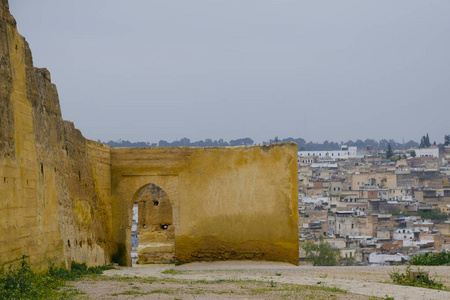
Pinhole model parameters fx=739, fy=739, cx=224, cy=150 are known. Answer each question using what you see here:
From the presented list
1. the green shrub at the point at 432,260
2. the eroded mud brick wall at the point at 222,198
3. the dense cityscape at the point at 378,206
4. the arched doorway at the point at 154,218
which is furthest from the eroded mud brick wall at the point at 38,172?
the dense cityscape at the point at 378,206

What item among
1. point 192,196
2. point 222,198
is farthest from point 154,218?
point 222,198

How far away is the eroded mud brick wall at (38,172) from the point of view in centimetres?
936

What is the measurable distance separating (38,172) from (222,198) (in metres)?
5.25

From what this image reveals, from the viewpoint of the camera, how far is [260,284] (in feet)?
33.7

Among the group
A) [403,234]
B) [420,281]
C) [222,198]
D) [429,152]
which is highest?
[429,152]

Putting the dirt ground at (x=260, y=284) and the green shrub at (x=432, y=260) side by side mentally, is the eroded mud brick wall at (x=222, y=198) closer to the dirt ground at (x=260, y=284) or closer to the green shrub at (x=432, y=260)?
the dirt ground at (x=260, y=284)

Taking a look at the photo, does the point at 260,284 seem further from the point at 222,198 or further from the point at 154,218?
the point at 154,218

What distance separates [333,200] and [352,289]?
80944 mm

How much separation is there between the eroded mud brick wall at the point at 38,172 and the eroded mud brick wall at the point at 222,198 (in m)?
1.56

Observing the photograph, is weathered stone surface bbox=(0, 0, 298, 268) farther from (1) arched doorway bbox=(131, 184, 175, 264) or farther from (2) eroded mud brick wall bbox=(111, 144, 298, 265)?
(1) arched doorway bbox=(131, 184, 175, 264)

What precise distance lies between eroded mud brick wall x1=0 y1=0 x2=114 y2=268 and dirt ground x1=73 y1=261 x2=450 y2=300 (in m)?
0.86

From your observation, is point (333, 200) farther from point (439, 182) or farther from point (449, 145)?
point (449, 145)

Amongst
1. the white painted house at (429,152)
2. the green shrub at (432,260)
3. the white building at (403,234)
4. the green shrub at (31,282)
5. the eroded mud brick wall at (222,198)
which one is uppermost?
the white painted house at (429,152)

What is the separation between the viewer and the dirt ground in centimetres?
905
